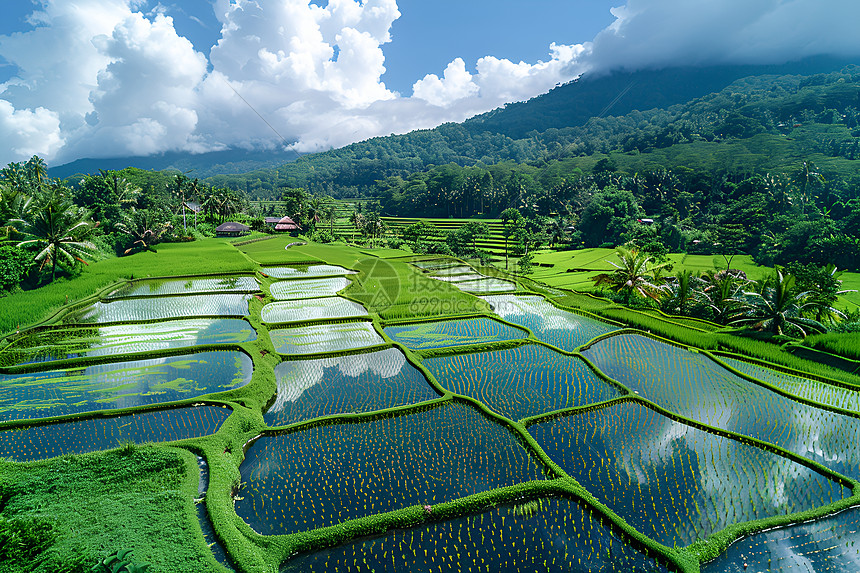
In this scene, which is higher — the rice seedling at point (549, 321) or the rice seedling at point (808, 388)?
the rice seedling at point (549, 321)

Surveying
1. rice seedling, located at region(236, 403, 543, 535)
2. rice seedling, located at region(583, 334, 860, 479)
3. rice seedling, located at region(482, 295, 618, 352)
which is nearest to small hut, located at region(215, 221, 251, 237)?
rice seedling, located at region(482, 295, 618, 352)

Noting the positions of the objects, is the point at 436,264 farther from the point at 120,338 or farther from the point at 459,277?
the point at 120,338

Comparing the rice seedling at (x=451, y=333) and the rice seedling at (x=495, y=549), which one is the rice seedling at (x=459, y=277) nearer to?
the rice seedling at (x=451, y=333)

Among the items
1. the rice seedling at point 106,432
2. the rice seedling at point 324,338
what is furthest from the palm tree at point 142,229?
the rice seedling at point 106,432

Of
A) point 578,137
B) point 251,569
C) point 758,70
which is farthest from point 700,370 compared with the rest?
point 758,70

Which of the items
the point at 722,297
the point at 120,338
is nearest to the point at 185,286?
the point at 120,338

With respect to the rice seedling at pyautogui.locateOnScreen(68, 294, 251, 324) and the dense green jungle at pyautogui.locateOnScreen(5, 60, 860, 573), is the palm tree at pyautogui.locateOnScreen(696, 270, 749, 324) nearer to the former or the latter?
the dense green jungle at pyautogui.locateOnScreen(5, 60, 860, 573)
